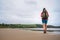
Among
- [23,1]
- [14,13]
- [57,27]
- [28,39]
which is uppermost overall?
[23,1]

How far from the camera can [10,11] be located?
2.47 metres

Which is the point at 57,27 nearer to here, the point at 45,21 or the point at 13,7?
the point at 45,21

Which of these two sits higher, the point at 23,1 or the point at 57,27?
the point at 23,1

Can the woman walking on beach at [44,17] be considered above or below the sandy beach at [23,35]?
above

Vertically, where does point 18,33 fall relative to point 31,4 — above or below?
below

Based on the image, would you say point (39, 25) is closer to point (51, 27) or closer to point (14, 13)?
point (51, 27)

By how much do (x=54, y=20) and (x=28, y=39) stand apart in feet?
1.58

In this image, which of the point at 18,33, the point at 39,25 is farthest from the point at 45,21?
the point at 18,33

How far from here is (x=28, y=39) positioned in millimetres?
2447

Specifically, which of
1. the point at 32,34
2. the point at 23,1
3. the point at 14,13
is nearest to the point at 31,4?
the point at 23,1

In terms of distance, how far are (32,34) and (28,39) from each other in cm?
9

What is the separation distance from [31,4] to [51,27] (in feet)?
1.50

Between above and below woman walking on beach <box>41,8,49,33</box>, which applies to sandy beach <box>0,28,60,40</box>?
below

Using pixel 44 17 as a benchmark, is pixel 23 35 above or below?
below
